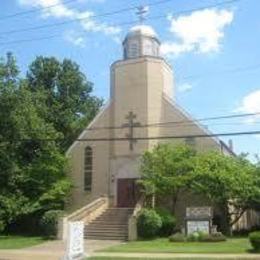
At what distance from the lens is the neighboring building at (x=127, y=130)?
39625mm

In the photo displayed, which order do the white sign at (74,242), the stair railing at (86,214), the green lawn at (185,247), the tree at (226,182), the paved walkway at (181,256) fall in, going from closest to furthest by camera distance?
1. the white sign at (74,242)
2. the paved walkway at (181,256)
3. the green lawn at (185,247)
4. the tree at (226,182)
5. the stair railing at (86,214)

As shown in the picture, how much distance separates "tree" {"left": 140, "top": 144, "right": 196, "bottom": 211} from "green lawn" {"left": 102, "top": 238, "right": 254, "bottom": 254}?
507 cm

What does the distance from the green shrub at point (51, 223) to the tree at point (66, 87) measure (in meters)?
13.9

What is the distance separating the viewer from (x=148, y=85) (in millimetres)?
40219

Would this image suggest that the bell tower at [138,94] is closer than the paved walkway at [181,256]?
No

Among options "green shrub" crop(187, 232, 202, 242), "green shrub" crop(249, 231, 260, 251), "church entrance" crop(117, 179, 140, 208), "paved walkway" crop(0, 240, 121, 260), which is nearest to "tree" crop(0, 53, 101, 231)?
"church entrance" crop(117, 179, 140, 208)

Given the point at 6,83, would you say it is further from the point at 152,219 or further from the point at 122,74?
the point at 152,219

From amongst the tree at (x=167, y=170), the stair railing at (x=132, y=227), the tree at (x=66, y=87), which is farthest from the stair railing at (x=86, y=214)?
the tree at (x=66, y=87)

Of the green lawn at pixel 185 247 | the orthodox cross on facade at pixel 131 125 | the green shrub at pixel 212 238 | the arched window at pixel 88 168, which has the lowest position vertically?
the green lawn at pixel 185 247

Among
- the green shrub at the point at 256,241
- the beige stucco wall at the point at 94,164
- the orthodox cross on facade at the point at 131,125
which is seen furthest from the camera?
the beige stucco wall at the point at 94,164

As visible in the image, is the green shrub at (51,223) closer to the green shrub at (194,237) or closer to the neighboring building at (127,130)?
the neighboring building at (127,130)

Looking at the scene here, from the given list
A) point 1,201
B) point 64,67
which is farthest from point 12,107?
point 64,67

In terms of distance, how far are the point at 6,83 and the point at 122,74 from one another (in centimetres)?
756

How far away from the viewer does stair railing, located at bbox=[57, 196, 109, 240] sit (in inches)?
1328
